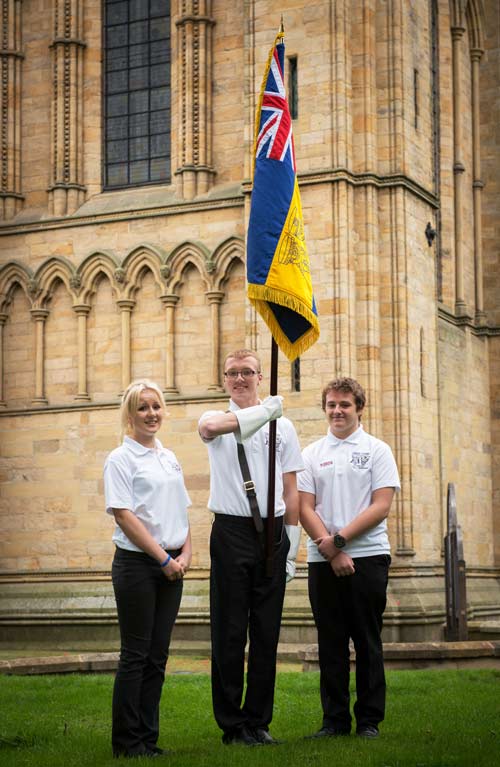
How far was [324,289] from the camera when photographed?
18.6 metres

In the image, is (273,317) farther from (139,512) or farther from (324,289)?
(324,289)

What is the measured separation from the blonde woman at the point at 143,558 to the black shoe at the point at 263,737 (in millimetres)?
524

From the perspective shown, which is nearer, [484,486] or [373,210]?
[373,210]

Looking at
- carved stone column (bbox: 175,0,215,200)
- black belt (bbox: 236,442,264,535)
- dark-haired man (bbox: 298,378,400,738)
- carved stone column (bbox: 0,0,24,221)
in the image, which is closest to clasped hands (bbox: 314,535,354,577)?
dark-haired man (bbox: 298,378,400,738)

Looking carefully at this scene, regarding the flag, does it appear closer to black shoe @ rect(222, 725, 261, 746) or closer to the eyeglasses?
the eyeglasses

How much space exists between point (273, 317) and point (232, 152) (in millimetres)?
12519

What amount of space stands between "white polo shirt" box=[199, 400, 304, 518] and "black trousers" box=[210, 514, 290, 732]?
0.27ft

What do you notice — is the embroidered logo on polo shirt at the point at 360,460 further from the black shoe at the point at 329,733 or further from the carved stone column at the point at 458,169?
the carved stone column at the point at 458,169

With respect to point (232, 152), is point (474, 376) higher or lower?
lower

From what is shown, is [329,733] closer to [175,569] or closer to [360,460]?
[175,569]

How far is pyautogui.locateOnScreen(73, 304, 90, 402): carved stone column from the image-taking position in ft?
66.9

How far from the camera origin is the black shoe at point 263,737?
729cm

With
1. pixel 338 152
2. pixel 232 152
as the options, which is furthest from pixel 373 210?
pixel 232 152

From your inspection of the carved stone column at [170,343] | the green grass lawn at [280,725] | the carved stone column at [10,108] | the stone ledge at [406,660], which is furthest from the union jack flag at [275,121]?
the carved stone column at [10,108]
